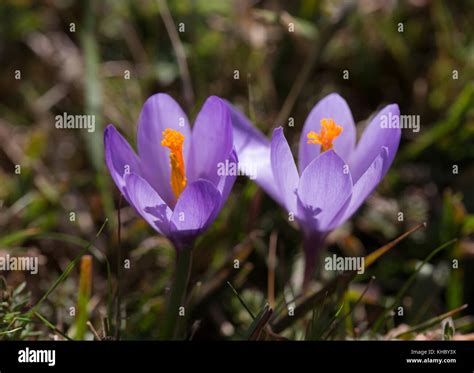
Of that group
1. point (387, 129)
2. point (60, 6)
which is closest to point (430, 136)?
point (387, 129)

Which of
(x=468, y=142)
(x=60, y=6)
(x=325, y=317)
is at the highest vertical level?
(x=60, y=6)

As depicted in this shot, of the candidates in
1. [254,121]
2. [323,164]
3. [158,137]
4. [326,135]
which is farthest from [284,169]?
[254,121]

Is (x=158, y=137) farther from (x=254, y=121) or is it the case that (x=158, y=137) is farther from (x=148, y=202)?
(x=254, y=121)

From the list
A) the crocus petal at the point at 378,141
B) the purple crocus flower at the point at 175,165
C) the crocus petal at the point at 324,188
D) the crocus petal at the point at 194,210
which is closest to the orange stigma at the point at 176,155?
Result: the purple crocus flower at the point at 175,165

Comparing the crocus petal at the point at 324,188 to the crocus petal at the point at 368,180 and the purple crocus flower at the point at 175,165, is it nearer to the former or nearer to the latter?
the crocus petal at the point at 368,180

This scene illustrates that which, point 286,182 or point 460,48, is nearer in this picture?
point 286,182

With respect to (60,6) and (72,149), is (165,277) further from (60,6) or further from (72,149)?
(60,6)
